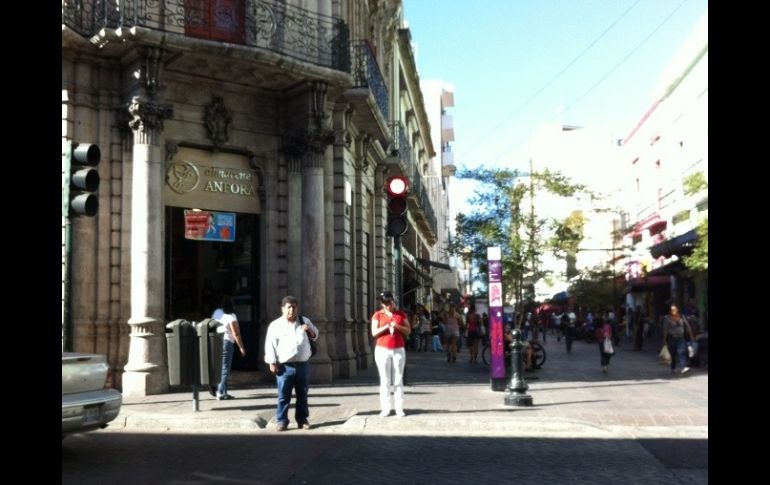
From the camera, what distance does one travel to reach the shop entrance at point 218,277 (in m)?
17.5

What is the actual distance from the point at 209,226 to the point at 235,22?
13.0 ft

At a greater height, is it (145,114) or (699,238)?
(145,114)

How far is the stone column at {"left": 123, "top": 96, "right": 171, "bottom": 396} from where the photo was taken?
14742 mm

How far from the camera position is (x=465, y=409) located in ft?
40.3

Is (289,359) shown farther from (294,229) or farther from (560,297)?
(560,297)

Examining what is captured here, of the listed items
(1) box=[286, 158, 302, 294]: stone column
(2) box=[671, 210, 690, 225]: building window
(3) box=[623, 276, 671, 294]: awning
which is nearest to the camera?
(1) box=[286, 158, 302, 294]: stone column

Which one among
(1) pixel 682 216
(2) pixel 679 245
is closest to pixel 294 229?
(2) pixel 679 245

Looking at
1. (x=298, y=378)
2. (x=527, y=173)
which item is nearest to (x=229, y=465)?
(x=298, y=378)

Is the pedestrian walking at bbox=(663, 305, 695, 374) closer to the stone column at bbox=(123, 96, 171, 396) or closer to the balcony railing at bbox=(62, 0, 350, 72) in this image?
the balcony railing at bbox=(62, 0, 350, 72)

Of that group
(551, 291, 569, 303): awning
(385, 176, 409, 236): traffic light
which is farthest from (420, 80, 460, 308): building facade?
(385, 176, 409, 236): traffic light

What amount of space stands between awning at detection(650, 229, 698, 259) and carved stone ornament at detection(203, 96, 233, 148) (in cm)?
1719
